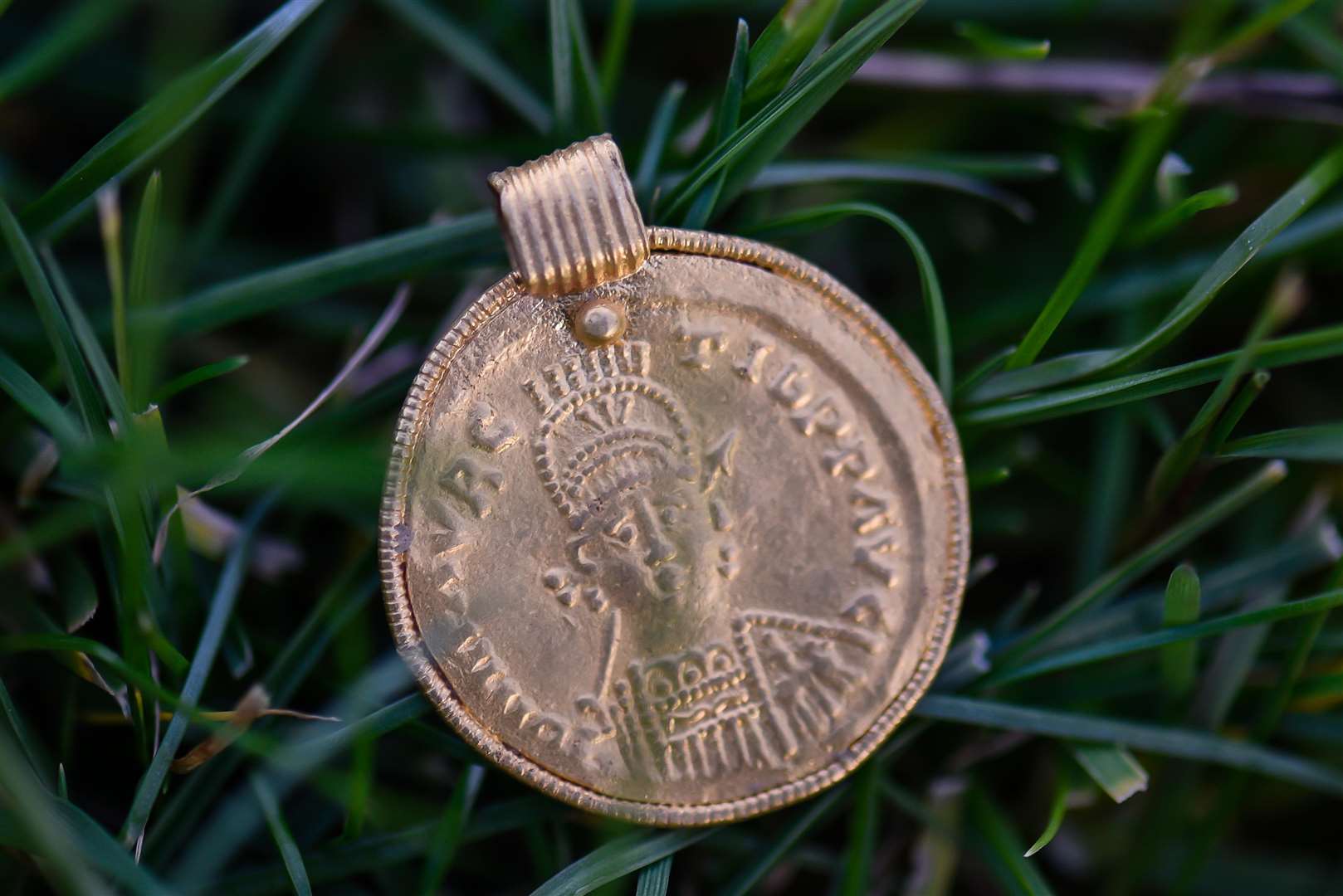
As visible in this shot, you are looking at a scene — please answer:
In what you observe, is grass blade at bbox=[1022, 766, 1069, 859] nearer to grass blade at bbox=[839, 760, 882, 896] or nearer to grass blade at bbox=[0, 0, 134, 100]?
grass blade at bbox=[839, 760, 882, 896]

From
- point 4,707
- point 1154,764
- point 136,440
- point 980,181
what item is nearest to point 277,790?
point 4,707


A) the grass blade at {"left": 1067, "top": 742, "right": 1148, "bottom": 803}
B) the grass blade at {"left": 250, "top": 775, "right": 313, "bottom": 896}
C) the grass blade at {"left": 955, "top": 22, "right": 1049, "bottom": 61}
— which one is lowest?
the grass blade at {"left": 1067, "top": 742, "right": 1148, "bottom": 803}

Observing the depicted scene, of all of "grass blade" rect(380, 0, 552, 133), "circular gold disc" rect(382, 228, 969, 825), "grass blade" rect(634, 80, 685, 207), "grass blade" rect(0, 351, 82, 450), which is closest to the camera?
"grass blade" rect(0, 351, 82, 450)

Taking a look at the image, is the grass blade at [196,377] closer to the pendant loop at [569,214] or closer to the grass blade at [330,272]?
the grass blade at [330,272]

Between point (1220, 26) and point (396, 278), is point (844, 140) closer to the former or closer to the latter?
point (1220, 26)

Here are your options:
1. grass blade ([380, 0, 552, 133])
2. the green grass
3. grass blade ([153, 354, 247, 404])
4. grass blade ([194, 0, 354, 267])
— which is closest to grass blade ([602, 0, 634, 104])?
the green grass

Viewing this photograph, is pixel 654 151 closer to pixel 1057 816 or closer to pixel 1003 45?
pixel 1003 45
